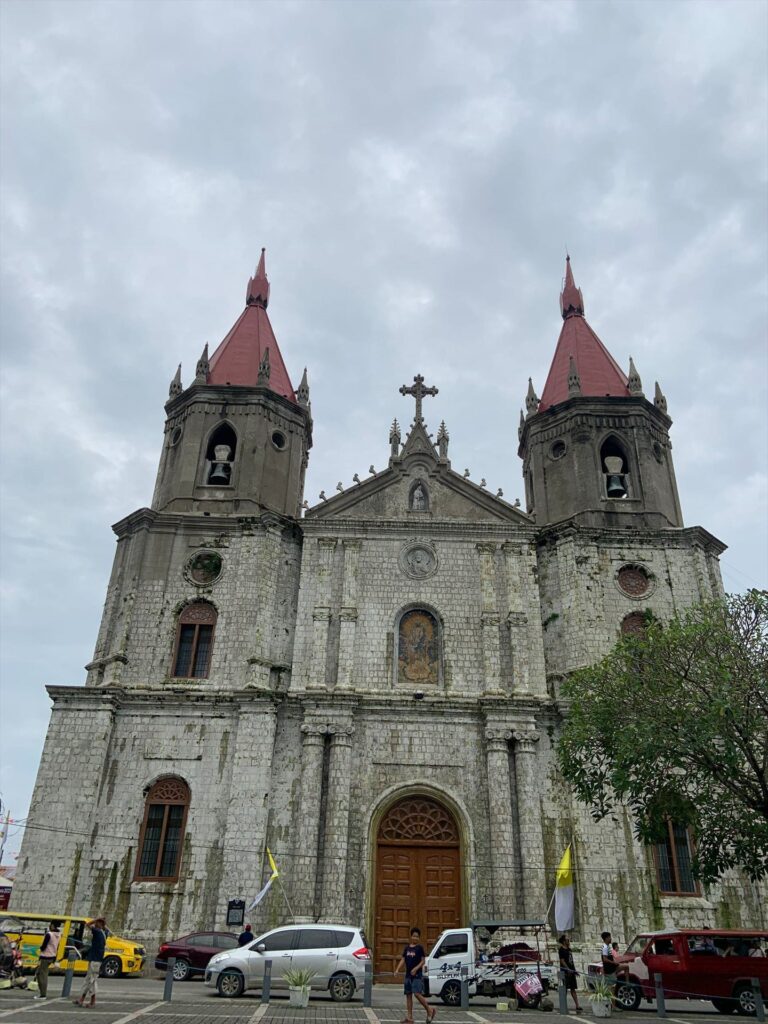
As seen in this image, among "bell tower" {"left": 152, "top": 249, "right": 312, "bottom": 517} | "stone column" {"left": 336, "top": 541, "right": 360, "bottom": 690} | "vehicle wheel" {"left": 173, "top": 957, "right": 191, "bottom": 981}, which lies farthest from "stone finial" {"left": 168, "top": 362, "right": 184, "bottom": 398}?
"vehicle wheel" {"left": 173, "top": 957, "right": 191, "bottom": 981}

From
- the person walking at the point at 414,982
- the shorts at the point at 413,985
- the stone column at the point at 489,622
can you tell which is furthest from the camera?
the stone column at the point at 489,622

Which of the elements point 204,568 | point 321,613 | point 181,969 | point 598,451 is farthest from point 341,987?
point 598,451

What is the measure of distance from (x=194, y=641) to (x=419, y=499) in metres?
8.64

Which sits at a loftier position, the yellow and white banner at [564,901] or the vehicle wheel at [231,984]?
the yellow and white banner at [564,901]

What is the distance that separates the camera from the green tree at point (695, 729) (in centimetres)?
1528

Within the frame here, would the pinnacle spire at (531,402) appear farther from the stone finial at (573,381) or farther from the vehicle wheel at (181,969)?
the vehicle wheel at (181,969)

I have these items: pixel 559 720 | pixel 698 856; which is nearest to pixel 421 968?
pixel 698 856

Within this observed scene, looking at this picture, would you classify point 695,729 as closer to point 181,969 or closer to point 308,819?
point 308,819

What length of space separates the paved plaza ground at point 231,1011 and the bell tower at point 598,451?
15001mm

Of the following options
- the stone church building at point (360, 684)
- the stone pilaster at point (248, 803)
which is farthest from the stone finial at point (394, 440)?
the stone pilaster at point (248, 803)

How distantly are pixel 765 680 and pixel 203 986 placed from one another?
13.3 meters

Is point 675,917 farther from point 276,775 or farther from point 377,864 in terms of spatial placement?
point 276,775

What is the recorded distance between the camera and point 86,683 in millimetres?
23906

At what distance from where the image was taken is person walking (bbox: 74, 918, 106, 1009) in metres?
13.4
